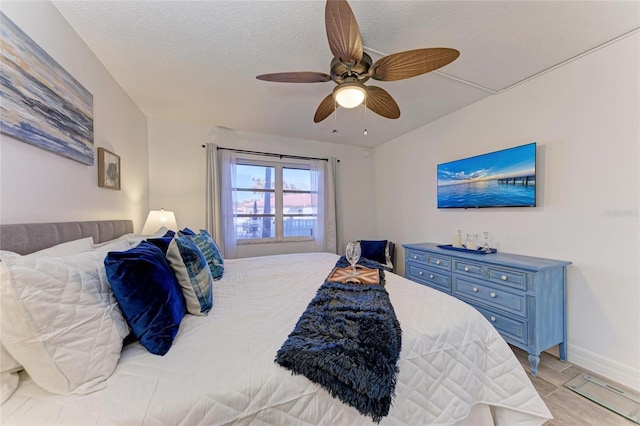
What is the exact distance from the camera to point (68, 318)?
0.74 meters

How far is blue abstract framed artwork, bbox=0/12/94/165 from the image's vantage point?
1086 millimetres

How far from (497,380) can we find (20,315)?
1.83 m

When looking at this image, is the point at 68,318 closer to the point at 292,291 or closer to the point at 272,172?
the point at 292,291

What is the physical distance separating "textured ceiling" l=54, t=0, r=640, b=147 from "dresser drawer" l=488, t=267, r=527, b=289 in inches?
68.2

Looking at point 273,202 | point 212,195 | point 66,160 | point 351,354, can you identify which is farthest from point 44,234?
point 273,202

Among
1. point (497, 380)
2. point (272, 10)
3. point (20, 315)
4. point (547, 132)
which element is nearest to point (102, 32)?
point (272, 10)

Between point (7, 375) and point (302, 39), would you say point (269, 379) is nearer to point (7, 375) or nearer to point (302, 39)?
point (7, 375)

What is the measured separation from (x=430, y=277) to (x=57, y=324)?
115 inches

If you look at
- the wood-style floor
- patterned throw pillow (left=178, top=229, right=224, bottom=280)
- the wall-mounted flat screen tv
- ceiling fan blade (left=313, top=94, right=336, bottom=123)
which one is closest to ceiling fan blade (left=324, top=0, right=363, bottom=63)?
ceiling fan blade (left=313, top=94, right=336, bottom=123)

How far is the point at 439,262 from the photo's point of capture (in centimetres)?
265

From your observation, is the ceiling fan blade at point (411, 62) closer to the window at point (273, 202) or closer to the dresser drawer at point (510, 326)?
the dresser drawer at point (510, 326)

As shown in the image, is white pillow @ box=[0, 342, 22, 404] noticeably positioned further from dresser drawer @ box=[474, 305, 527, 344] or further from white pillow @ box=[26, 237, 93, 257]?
dresser drawer @ box=[474, 305, 527, 344]

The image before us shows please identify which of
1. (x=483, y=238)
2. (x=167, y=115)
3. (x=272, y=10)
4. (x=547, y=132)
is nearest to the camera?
(x=272, y=10)

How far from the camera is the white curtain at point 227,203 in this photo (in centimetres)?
340
